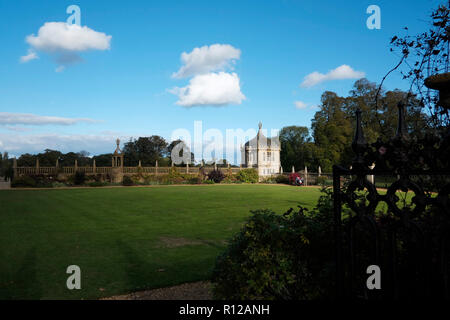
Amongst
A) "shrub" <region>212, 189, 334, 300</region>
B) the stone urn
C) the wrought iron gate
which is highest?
the stone urn

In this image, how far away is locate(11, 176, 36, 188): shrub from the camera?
25844mm

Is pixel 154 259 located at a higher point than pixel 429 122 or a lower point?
lower

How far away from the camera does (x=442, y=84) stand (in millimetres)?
2010

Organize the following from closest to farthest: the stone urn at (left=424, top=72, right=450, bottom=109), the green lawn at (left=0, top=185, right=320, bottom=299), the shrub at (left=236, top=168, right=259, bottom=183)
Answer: the stone urn at (left=424, top=72, right=450, bottom=109), the green lawn at (left=0, top=185, right=320, bottom=299), the shrub at (left=236, top=168, right=259, bottom=183)

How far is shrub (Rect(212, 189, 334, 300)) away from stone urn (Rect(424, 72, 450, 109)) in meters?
1.54

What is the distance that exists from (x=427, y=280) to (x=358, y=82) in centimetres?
4290

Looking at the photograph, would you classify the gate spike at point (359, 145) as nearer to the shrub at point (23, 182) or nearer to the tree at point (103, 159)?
the shrub at point (23, 182)

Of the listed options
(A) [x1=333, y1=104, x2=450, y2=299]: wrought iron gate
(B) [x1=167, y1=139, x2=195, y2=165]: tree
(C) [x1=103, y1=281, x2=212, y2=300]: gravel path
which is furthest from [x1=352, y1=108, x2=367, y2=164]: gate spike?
(B) [x1=167, y1=139, x2=195, y2=165]: tree

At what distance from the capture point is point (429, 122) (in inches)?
162

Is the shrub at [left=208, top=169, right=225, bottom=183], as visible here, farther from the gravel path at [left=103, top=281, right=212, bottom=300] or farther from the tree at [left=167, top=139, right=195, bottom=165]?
the gravel path at [left=103, top=281, right=212, bottom=300]

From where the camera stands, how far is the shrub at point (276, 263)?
2.72m

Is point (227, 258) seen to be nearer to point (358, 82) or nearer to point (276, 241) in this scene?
point (276, 241)

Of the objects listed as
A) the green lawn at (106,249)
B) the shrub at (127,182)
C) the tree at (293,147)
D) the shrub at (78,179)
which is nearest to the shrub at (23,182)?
the shrub at (78,179)
